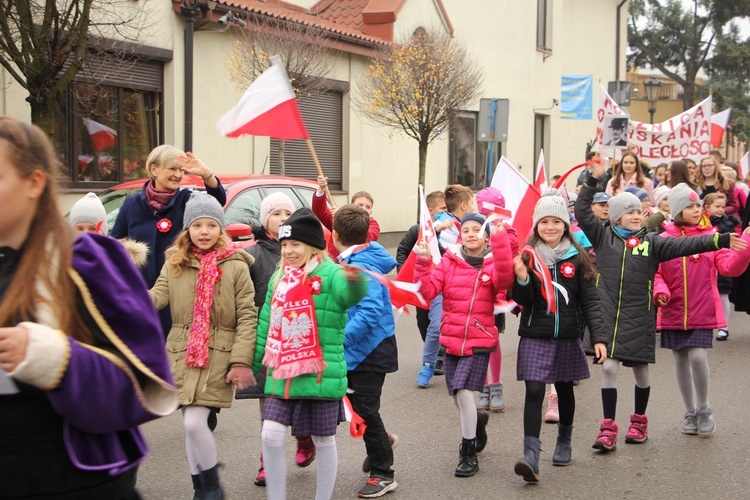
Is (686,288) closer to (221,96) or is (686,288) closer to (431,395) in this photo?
(431,395)

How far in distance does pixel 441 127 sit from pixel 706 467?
14333 mm

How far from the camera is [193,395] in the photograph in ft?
15.6

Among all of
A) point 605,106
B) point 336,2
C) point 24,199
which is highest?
point 336,2

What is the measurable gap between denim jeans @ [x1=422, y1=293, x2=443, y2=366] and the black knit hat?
379 centimetres

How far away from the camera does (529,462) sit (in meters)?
5.47

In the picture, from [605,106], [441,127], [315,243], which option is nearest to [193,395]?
[315,243]

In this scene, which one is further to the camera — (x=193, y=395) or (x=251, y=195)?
(x=251, y=195)

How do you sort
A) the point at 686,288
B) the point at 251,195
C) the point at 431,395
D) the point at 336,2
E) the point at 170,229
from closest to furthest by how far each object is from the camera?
the point at 170,229 < the point at 686,288 < the point at 431,395 < the point at 251,195 < the point at 336,2

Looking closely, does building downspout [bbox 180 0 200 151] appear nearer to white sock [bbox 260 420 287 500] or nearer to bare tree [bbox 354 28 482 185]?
bare tree [bbox 354 28 482 185]

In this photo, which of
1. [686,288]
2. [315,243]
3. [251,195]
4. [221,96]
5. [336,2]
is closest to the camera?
[315,243]

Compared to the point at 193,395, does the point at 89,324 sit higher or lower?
higher

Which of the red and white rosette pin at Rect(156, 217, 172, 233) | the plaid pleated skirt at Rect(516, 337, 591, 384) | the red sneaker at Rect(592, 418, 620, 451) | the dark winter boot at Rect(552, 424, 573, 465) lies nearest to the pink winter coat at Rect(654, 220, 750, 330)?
the red sneaker at Rect(592, 418, 620, 451)

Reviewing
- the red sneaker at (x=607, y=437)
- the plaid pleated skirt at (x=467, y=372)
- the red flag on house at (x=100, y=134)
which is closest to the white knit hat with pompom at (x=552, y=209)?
the plaid pleated skirt at (x=467, y=372)

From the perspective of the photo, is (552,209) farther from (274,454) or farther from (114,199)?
(114,199)
